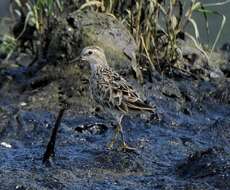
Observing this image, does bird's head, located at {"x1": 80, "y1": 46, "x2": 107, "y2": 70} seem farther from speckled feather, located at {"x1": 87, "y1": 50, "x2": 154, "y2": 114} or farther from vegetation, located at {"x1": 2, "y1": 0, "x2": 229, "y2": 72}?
vegetation, located at {"x1": 2, "y1": 0, "x2": 229, "y2": 72}

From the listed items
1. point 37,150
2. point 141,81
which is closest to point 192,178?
point 37,150

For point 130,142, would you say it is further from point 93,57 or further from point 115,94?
point 93,57

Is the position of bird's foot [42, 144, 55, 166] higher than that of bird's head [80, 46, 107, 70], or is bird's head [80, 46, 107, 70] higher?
bird's head [80, 46, 107, 70]

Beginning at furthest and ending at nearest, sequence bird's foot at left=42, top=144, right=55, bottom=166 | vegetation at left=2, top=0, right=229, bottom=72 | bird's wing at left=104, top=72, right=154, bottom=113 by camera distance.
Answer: vegetation at left=2, top=0, right=229, bottom=72, bird's wing at left=104, top=72, right=154, bottom=113, bird's foot at left=42, top=144, right=55, bottom=166

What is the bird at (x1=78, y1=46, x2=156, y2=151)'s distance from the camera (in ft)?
24.0

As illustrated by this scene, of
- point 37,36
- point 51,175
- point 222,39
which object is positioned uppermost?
point 51,175

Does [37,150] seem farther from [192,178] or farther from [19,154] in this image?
[192,178]

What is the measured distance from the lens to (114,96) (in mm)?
7371

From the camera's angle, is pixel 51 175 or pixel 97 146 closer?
pixel 51 175

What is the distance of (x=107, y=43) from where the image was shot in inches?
359

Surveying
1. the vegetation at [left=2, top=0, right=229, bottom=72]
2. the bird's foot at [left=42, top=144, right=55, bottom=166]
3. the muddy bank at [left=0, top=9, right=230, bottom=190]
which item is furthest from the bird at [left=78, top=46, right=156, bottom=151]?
the vegetation at [left=2, top=0, right=229, bottom=72]

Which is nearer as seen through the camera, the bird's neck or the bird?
the bird

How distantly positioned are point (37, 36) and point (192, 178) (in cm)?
382

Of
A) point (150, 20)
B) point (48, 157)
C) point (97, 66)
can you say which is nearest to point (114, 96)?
point (97, 66)
